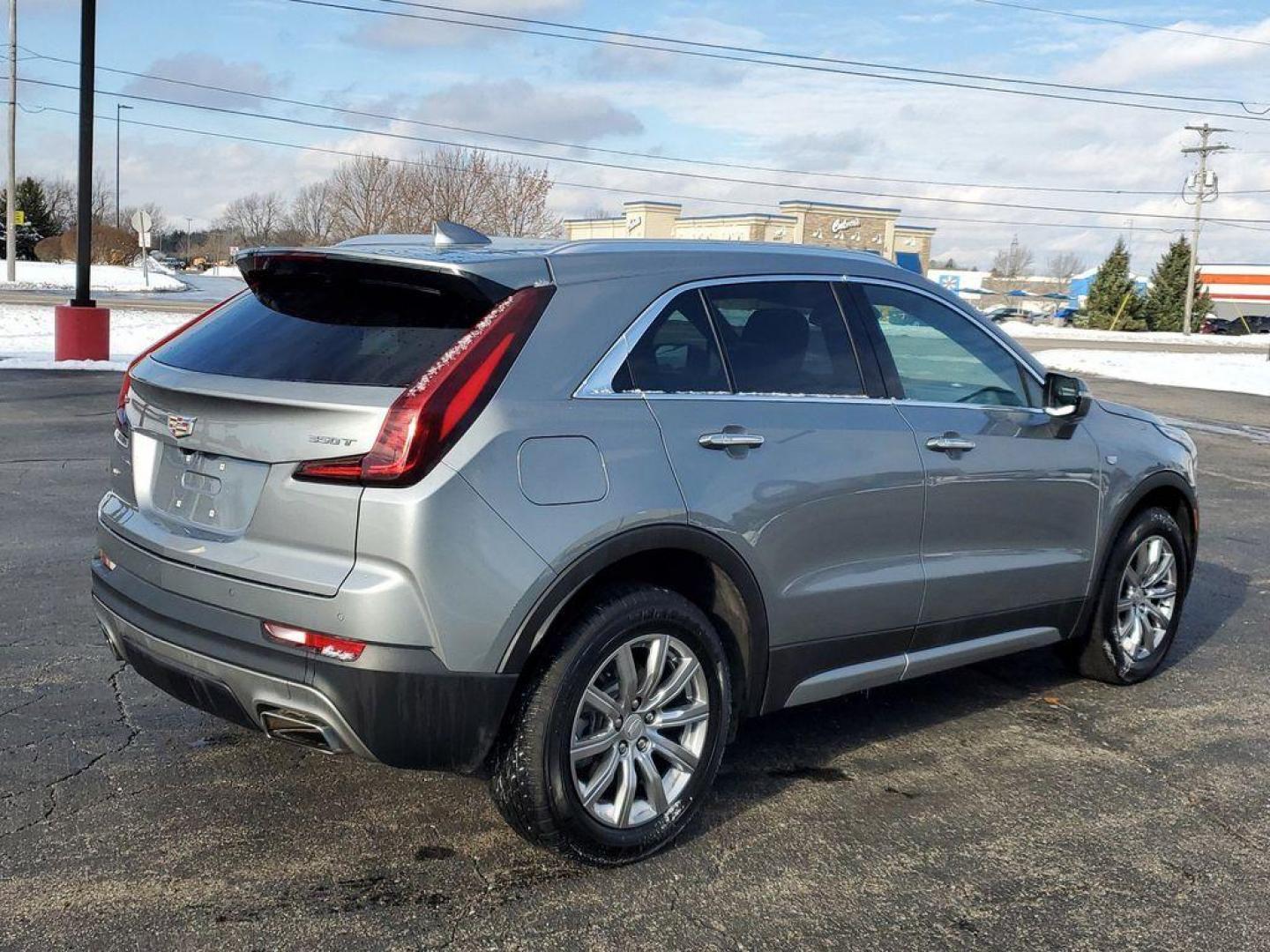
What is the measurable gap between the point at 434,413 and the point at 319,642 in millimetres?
656

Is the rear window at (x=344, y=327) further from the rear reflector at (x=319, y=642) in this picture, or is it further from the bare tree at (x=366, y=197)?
the bare tree at (x=366, y=197)

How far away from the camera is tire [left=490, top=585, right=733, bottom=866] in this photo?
342cm

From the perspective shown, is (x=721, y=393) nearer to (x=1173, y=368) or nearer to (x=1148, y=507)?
(x=1148, y=507)

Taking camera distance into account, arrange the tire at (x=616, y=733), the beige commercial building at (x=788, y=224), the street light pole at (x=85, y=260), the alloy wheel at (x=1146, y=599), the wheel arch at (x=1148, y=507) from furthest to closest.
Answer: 1. the beige commercial building at (x=788, y=224)
2. the street light pole at (x=85, y=260)
3. the alloy wheel at (x=1146, y=599)
4. the wheel arch at (x=1148, y=507)
5. the tire at (x=616, y=733)

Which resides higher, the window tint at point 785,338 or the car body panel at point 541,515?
the window tint at point 785,338

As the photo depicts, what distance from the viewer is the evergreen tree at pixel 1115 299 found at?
6512 cm

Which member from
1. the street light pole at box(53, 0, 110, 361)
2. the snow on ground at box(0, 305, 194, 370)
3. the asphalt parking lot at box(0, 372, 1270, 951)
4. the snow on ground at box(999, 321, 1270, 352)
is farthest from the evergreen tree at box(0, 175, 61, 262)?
the asphalt parking lot at box(0, 372, 1270, 951)

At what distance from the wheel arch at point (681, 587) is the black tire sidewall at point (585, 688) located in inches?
3.9

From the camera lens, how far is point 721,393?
390 centimetres

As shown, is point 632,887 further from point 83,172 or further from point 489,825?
point 83,172

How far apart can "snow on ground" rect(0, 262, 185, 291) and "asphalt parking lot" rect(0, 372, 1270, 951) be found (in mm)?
41128

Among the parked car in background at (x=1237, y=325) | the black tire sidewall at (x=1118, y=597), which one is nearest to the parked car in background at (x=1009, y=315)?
the parked car in background at (x=1237, y=325)

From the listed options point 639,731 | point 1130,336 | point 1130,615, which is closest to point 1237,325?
point 1130,336

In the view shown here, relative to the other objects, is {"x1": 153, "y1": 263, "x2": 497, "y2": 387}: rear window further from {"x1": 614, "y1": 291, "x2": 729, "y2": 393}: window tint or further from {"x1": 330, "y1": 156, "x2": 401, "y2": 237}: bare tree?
{"x1": 330, "y1": 156, "x2": 401, "y2": 237}: bare tree
